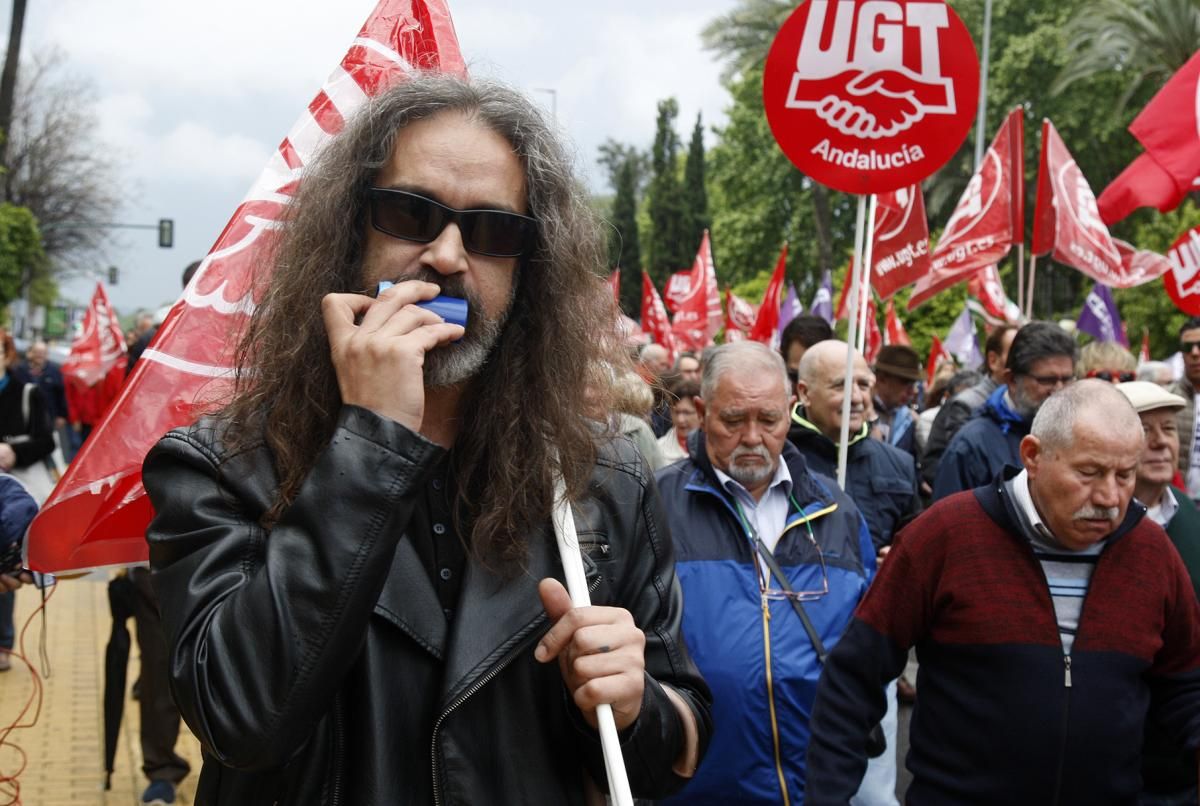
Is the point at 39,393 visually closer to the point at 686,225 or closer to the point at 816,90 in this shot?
the point at 816,90

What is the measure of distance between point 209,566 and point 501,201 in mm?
677

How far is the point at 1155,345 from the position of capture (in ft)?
106

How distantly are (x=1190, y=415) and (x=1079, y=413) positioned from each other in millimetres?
4216

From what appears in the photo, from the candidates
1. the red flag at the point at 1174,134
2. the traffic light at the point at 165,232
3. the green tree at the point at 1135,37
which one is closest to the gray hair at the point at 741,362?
the red flag at the point at 1174,134

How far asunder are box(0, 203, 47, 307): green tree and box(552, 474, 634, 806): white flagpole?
27.6 metres

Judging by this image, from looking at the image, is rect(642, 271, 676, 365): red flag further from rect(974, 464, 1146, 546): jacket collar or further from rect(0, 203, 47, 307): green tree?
rect(974, 464, 1146, 546): jacket collar

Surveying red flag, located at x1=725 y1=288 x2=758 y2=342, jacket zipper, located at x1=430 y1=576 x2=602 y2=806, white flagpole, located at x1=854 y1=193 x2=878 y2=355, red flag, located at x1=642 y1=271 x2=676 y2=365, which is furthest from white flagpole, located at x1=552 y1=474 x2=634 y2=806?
red flag, located at x1=725 y1=288 x2=758 y2=342

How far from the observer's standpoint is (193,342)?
3.15m

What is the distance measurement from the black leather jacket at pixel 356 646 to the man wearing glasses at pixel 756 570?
1.96 metres

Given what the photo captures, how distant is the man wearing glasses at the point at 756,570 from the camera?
3.91m

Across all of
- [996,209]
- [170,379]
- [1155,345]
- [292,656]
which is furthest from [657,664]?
[1155,345]

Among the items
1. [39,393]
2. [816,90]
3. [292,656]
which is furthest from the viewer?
[39,393]

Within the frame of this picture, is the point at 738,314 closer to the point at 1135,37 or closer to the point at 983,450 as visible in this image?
the point at 983,450

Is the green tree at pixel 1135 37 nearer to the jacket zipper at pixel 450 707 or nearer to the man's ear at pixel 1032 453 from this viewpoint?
the man's ear at pixel 1032 453
